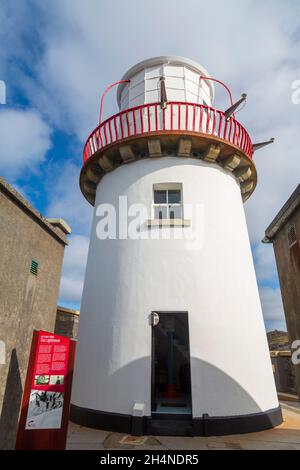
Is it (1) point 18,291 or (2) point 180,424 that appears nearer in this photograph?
(1) point 18,291

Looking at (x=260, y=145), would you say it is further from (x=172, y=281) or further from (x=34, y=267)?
(x=34, y=267)

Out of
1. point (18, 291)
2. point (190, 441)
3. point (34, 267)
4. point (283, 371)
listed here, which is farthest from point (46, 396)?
point (283, 371)

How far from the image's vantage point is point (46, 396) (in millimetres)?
3836

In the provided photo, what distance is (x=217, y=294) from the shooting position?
6652 mm

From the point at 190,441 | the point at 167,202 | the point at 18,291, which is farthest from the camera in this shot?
the point at 167,202

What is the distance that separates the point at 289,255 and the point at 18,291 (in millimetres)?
7203

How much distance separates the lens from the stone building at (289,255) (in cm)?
747

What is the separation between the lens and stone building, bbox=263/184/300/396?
7469 millimetres

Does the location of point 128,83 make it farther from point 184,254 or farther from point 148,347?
point 148,347

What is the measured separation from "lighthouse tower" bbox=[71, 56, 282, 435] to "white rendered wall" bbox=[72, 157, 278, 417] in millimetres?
Result: 26

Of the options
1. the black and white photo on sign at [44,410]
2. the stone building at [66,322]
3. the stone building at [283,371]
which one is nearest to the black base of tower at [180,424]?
the black and white photo on sign at [44,410]

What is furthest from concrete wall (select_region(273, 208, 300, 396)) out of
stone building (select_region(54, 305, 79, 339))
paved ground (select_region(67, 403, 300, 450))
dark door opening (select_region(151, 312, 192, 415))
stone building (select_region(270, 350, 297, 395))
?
stone building (select_region(54, 305, 79, 339))
